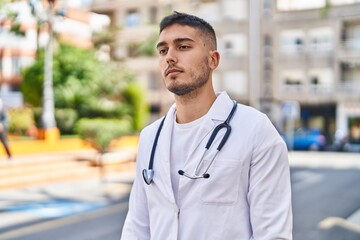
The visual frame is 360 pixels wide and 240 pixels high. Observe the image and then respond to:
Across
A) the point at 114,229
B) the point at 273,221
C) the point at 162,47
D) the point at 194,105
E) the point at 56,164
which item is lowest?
the point at 56,164

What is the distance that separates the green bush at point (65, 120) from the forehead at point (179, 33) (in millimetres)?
17588

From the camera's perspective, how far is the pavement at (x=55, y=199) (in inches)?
315

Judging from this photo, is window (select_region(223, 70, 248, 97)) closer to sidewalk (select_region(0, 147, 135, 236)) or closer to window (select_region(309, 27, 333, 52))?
window (select_region(309, 27, 333, 52))

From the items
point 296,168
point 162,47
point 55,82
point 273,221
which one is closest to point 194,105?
point 162,47

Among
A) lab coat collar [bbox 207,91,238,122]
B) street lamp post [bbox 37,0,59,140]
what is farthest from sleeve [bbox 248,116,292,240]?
street lamp post [bbox 37,0,59,140]

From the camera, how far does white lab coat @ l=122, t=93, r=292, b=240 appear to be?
153 cm

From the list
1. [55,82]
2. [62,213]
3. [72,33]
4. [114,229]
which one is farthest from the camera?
[72,33]

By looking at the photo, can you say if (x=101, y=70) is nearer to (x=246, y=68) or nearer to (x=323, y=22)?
(x=246, y=68)

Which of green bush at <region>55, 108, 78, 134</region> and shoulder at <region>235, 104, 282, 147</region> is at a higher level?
shoulder at <region>235, 104, 282, 147</region>

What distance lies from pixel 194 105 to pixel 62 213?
7.17 m

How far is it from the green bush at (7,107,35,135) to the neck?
1753 cm

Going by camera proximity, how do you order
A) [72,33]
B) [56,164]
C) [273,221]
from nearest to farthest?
[273,221] → [56,164] → [72,33]

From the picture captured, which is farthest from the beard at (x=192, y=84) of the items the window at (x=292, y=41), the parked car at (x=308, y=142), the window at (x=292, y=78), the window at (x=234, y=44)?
the window at (x=234, y=44)

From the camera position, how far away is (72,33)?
1240 inches
